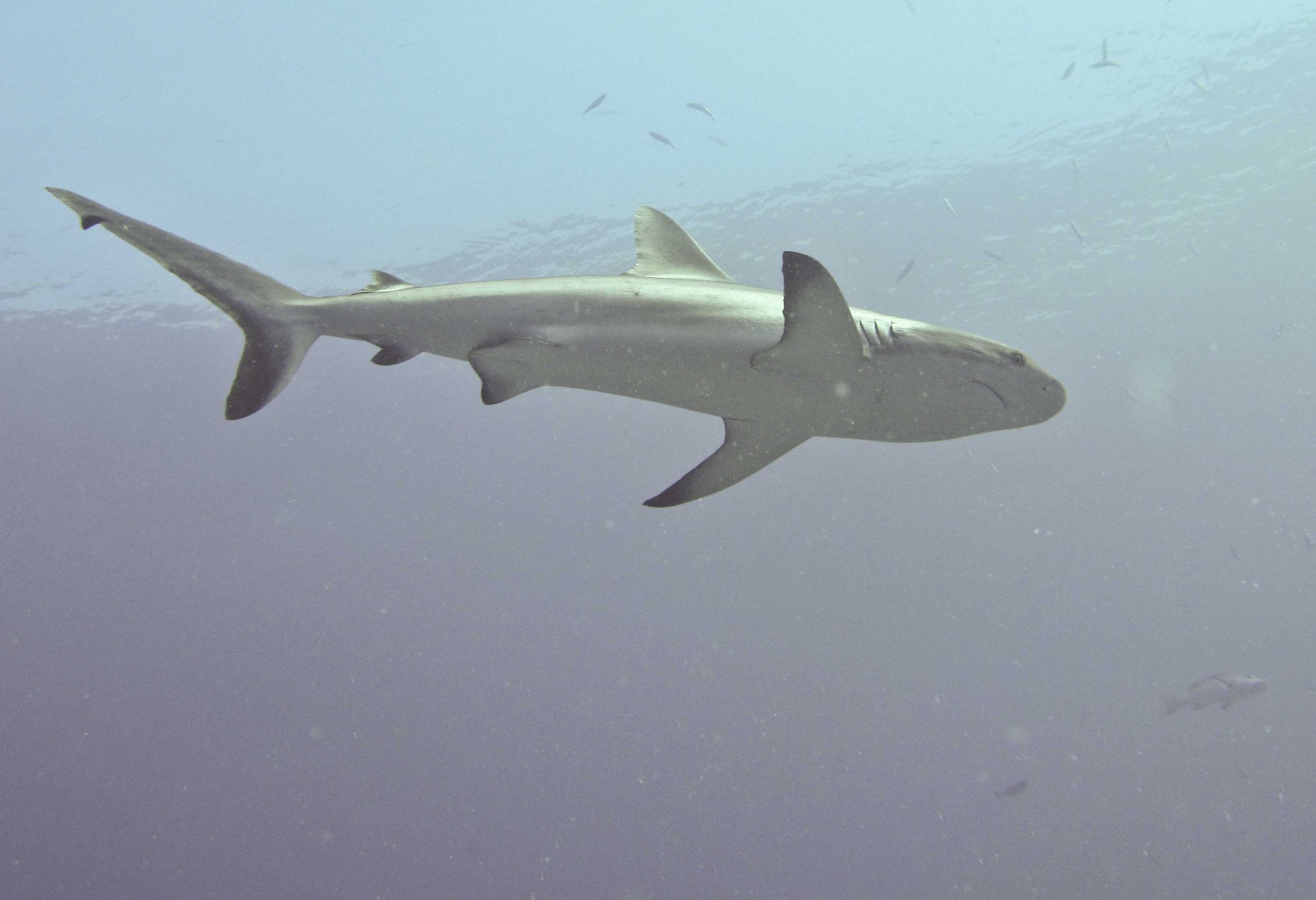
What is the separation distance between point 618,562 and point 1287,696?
2182 inches

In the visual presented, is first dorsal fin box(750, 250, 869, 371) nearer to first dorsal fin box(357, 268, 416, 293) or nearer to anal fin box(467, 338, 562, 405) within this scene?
anal fin box(467, 338, 562, 405)

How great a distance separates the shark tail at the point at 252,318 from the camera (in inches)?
111

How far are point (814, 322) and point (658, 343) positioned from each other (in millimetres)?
595

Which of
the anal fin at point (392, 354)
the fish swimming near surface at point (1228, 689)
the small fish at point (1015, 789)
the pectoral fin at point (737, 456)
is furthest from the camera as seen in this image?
the small fish at point (1015, 789)

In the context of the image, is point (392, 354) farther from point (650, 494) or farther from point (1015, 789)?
point (650, 494)

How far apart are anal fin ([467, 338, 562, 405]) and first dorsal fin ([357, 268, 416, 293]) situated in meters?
0.44

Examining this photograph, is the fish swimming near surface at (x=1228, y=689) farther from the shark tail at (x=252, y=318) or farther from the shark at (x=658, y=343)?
the shark tail at (x=252, y=318)

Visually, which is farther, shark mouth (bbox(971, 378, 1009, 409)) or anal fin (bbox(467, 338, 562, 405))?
anal fin (bbox(467, 338, 562, 405))

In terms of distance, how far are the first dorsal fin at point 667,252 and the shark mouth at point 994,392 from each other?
125 centimetres

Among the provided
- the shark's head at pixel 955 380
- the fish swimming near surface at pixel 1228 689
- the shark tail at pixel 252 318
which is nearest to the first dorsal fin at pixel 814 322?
the shark's head at pixel 955 380

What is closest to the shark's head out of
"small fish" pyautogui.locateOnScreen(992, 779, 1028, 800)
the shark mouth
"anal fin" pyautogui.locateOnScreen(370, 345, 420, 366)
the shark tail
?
the shark mouth

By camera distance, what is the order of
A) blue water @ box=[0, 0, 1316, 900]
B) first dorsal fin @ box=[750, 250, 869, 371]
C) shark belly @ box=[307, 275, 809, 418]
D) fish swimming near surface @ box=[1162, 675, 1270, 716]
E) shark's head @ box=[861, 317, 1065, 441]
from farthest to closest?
blue water @ box=[0, 0, 1316, 900] < fish swimming near surface @ box=[1162, 675, 1270, 716] < shark belly @ box=[307, 275, 809, 418] < shark's head @ box=[861, 317, 1065, 441] < first dorsal fin @ box=[750, 250, 869, 371]

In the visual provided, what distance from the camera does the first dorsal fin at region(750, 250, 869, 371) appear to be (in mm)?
2395

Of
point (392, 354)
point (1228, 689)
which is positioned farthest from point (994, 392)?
point (1228, 689)
